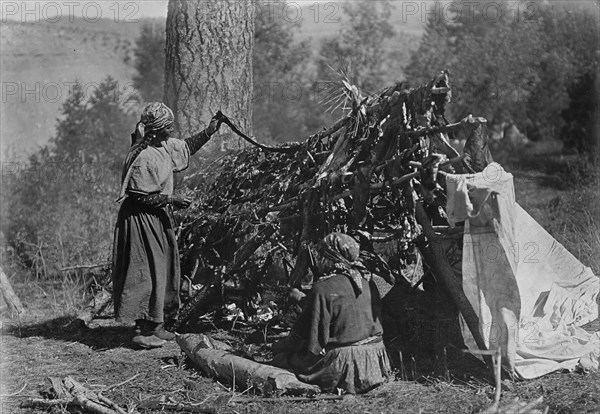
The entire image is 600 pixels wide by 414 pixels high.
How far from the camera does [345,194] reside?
589 cm

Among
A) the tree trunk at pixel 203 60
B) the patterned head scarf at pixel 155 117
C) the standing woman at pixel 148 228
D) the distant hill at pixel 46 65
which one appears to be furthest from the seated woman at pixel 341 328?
the distant hill at pixel 46 65

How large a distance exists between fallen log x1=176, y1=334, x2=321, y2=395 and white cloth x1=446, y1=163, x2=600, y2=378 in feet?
3.98

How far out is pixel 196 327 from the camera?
713 cm

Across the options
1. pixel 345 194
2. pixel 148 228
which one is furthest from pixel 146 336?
pixel 345 194

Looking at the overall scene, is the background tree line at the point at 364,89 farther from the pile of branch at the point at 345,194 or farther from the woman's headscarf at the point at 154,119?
the woman's headscarf at the point at 154,119

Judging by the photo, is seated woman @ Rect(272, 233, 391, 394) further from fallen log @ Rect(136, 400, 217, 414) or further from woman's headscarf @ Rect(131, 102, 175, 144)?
woman's headscarf @ Rect(131, 102, 175, 144)

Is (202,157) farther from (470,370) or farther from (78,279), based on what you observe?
(470,370)

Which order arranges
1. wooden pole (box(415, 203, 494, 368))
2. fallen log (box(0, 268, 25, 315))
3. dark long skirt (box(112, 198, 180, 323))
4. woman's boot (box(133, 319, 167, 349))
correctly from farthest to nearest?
1. fallen log (box(0, 268, 25, 315))
2. woman's boot (box(133, 319, 167, 349))
3. dark long skirt (box(112, 198, 180, 323))
4. wooden pole (box(415, 203, 494, 368))

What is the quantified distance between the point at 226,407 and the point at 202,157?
3445 millimetres

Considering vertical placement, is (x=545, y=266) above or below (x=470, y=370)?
above

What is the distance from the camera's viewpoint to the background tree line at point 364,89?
515 inches

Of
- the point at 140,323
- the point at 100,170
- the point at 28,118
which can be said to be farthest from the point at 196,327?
the point at 28,118

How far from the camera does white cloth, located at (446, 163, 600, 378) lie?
17.2ft

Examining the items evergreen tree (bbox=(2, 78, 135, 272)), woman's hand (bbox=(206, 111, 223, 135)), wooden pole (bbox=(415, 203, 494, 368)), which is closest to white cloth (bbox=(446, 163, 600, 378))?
wooden pole (bbox=(415, 203, 494, 368))
